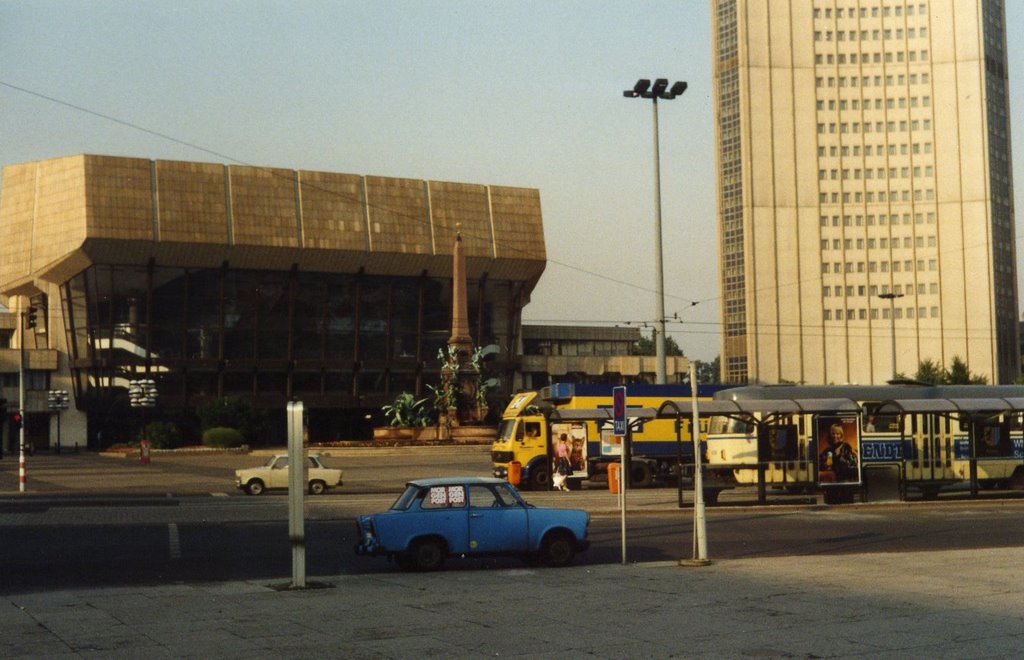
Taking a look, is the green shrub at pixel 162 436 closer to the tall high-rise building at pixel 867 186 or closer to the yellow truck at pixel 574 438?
the yellow truck at pixel 574 438

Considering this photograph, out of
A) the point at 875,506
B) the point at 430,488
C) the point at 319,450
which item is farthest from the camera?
the point at 319,450

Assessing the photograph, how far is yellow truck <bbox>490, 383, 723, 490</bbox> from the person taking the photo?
40.9 meters

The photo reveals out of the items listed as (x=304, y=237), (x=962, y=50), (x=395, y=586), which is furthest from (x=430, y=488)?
(x=962, y=50)

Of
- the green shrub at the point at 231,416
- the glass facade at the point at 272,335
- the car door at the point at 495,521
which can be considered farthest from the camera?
the glass facade at the point at 272,335

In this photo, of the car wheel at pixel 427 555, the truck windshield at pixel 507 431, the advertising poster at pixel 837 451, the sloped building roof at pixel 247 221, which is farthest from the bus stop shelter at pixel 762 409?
the sloped building roof at pixel 247 221

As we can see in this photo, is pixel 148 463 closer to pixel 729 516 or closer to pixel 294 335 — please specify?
pixel 294 335

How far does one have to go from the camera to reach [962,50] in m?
142

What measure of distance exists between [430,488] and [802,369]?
129576mm

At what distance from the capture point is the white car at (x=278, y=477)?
39281 mm

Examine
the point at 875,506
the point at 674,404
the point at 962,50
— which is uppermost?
the point at 962,50

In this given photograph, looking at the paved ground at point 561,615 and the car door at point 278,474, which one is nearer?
the paved ground at point 561,615

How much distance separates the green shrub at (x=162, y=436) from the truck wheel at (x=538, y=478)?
122 feet

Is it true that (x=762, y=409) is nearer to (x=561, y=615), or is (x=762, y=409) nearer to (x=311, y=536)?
(x=311, y=536)

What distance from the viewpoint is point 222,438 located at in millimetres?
70875
